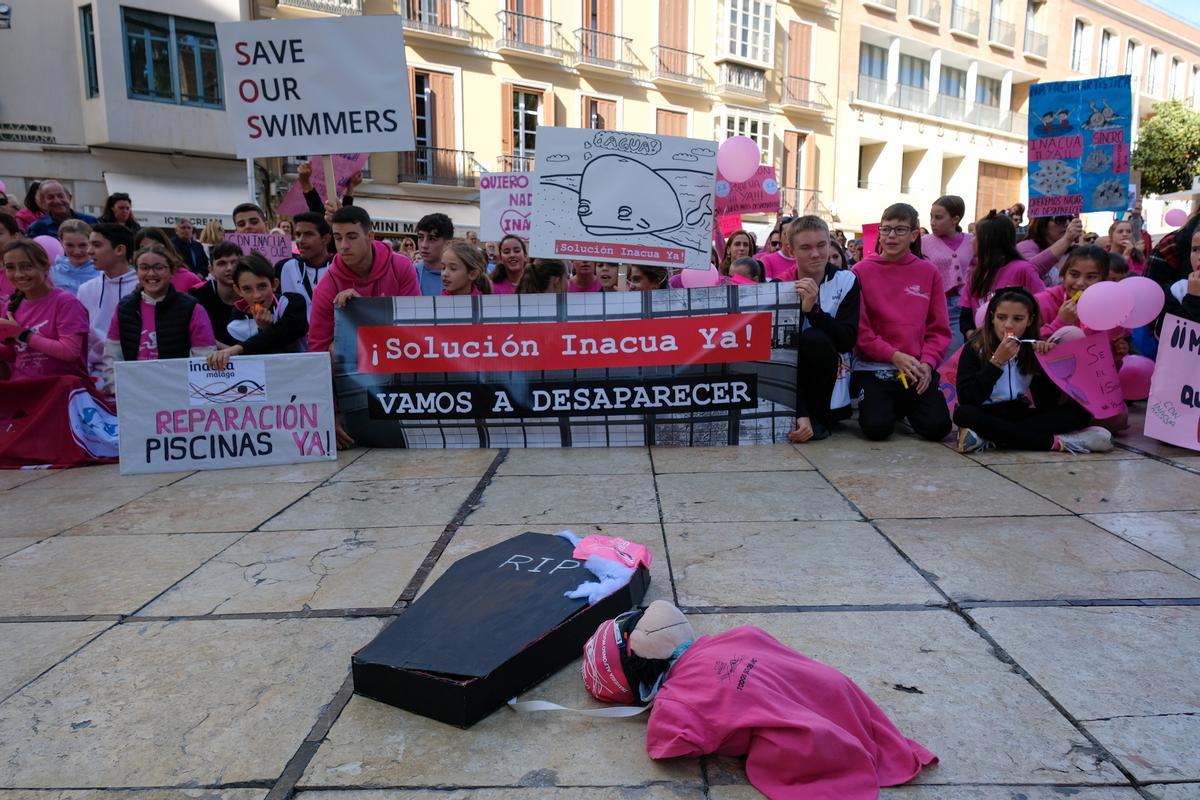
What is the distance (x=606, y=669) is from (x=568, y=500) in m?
1.96

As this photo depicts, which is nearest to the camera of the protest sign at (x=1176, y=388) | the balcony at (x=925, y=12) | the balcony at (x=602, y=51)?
the protest sign at (x=1176, y=388)

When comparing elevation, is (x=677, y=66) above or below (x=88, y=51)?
above

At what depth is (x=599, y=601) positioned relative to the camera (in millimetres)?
2469

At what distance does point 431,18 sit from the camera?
20.0m

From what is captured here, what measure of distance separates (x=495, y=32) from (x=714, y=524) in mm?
20411

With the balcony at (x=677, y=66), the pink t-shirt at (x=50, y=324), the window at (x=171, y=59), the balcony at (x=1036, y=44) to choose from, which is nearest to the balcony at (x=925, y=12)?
the balcony at (x=1036, y=44)

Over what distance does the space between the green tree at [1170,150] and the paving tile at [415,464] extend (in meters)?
34.9

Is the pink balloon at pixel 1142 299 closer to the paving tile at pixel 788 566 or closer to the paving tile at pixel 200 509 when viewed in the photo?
the paving tile at pixel 788 566

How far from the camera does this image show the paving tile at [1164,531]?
315 centimetres

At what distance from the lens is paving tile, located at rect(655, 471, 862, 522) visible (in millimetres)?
3762

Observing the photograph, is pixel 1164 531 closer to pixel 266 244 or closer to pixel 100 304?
pixel 100 304

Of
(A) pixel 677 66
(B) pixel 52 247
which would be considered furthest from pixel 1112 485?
(A) pixel 677 66

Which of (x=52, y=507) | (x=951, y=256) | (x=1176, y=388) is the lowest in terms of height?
(x=52, y=507)

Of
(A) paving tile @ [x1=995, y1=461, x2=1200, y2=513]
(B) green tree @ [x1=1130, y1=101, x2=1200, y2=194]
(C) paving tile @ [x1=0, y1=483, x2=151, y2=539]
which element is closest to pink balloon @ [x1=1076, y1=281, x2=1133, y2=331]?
(A) paving tile @ [x1=995, y1=461, x2=1200, y2=513]
